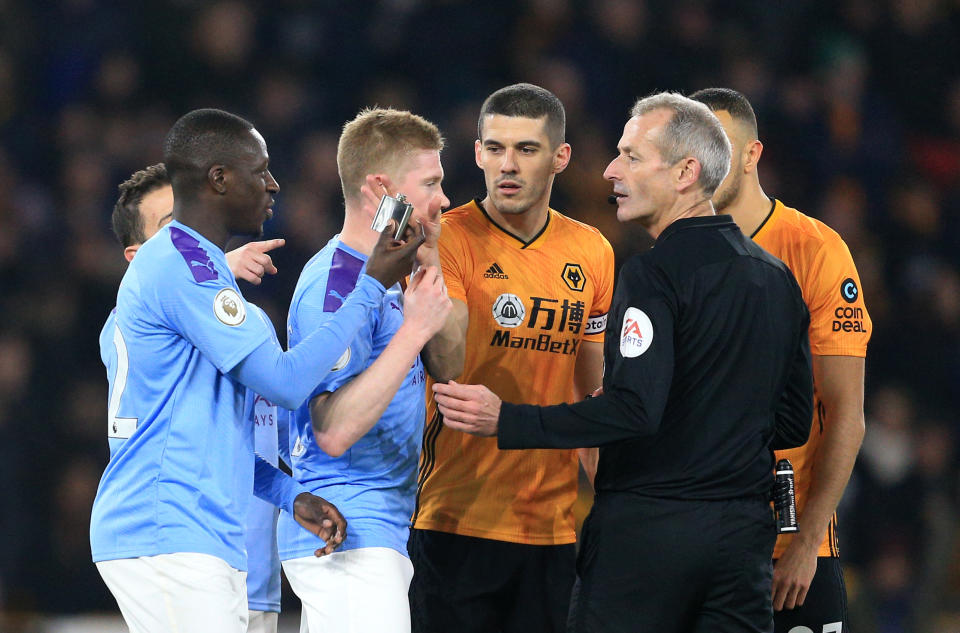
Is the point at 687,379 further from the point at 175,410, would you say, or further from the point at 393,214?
the point at 175,410

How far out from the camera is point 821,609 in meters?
3.97

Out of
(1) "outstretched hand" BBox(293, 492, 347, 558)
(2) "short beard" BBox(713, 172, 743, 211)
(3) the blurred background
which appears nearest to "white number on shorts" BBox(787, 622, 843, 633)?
(2) "short beard" BBox(713, 172, 743, 211)

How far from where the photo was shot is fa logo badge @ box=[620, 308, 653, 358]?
3.06m

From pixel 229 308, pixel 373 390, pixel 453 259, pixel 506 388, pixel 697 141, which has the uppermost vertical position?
pixel 697 141

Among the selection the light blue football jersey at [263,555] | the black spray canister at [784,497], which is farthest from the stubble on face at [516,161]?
the black spray canister at [784,497]

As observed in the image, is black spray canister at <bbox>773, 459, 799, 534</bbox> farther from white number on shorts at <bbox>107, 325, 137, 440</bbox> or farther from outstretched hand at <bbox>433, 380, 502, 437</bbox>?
white number on shorts at <bbox>107, 325, 137, 440</bbox>

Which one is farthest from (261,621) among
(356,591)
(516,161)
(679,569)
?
(516,161)

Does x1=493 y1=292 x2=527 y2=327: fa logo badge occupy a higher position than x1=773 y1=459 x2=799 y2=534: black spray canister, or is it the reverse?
x1=493 y1=292 x2=527 y2=327: fa logo badge

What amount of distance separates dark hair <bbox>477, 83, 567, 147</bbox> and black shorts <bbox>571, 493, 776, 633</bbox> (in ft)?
5.37

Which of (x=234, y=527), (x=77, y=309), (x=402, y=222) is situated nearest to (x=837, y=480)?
(x=402, y=222)

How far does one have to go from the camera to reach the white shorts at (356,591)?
10.4ft

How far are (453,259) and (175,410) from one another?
58.4 inches

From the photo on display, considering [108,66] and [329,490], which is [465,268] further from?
[108,66]

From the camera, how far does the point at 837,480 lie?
3920mm
